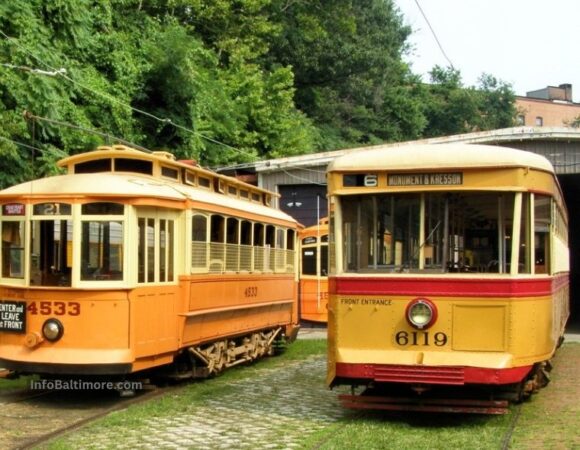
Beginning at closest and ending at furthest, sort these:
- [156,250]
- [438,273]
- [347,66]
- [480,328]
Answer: [480,328] → [438,273] → [156,250] → [347,66]

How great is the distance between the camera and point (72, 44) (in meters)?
23.2

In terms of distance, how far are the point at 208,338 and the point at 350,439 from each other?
15.7ft

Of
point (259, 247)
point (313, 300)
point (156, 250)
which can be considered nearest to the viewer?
point (156, 250)

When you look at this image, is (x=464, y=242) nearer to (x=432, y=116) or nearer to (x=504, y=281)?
(x=504, y=281)

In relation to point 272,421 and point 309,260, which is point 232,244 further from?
point 309,260

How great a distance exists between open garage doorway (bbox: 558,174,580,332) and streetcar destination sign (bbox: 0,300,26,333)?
19.1m

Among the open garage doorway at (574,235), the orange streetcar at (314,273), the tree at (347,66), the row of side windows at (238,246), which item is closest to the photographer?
the row of side windows at (238,246)

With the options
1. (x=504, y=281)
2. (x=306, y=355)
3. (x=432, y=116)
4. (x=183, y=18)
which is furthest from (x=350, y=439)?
(x=432, y=116)

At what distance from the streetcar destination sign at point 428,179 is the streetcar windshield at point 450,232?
0.12 m

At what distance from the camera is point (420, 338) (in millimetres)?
8836

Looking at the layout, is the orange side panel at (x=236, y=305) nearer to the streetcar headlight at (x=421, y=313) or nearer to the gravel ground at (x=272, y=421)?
the gravel ground at (x=272, y=421)

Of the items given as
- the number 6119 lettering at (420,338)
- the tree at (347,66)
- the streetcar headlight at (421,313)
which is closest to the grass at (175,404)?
the number 6119 lettering at (420,338)

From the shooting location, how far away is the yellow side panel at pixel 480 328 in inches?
342

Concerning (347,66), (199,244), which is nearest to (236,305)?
(199,244)
